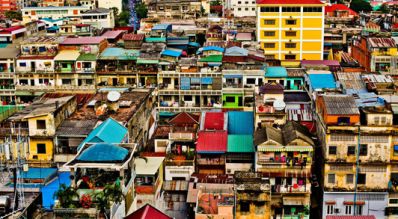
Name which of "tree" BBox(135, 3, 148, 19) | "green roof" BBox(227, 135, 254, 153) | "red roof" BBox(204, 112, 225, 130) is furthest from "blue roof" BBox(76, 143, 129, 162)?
"tree" BBox(135, 3, 148, 19)

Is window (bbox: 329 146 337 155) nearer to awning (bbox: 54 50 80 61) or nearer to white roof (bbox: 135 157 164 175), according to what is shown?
white roof (bbox: 135 157 164 175)

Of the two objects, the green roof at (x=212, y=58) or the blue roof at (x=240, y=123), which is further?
the green roof at (x=212, y=58)

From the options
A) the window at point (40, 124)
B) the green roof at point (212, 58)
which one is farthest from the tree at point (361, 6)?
the window at point (40, 124)

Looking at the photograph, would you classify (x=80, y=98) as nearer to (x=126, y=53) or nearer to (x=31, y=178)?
(x=126, y=53)

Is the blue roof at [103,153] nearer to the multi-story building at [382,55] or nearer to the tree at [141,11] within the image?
the multi-story building at [382,55]

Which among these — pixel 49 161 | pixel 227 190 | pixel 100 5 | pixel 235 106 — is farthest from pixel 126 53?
pixel 100 5

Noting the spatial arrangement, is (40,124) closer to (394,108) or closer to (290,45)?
(394,108)
